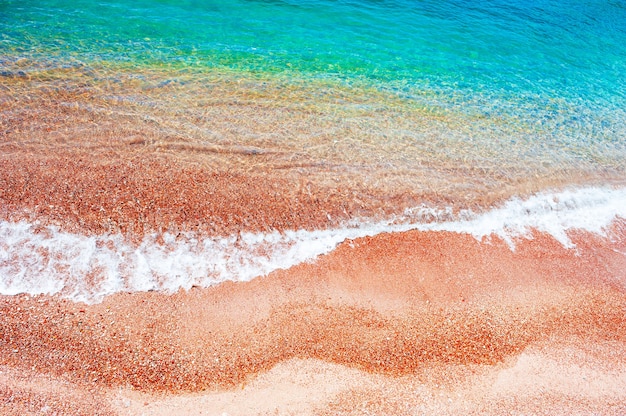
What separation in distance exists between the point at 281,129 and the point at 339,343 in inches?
201

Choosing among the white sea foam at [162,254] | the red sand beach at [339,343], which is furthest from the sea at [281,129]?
the red sand beach at [339,343]

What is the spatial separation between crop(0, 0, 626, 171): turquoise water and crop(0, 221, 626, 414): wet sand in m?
5.47

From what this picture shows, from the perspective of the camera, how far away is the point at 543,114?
34.9ft

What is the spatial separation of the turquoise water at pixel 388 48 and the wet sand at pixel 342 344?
5.47 meters

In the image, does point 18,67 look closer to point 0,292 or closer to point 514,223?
point 0,292

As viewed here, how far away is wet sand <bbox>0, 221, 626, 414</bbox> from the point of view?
4352mm

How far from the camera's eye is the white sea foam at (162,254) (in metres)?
5.22

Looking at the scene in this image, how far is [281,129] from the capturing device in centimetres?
876

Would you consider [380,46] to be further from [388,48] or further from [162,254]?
[162,254]

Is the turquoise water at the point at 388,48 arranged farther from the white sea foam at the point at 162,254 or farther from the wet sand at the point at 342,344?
the wet sand at the point at 342,344

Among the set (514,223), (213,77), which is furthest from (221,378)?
(213,77)

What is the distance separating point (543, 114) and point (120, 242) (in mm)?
10299

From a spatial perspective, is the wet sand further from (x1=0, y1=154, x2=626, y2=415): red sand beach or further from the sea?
the sea

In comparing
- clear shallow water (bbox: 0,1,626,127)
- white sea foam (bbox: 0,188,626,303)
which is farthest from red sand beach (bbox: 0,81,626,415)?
clear shallow water (bbox: 0,1,626,127)
